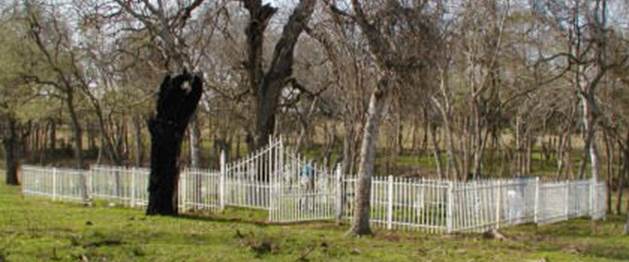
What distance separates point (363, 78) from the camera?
63.6 ft

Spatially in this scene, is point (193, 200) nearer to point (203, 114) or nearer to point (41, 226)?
point (41, 226)

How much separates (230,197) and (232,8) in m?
11.9

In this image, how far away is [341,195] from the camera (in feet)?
58.4

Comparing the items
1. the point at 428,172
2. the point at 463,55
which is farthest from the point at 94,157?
the point at 463,55

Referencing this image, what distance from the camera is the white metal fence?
16.5 metres

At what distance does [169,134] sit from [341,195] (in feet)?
14.8

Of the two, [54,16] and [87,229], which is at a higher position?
[54,16]

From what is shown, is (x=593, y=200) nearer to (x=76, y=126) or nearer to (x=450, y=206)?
(x=450, y=206)

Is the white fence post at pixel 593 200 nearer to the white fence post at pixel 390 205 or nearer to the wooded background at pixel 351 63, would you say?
Answer: the wooded background at pixel 351 63

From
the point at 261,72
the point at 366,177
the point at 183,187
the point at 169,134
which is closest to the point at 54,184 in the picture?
the point at 183,187

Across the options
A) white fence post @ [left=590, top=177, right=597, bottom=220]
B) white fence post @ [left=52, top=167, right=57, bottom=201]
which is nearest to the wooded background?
white fence post @ [left=590, top=177, right=597, bottom=220]

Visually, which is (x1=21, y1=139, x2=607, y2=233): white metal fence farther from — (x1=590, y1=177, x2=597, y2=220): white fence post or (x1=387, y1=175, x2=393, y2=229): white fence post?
(x1=590, y1=177, x2=597, y2=220): white fence post

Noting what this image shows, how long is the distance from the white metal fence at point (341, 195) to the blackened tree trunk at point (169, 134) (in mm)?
1083

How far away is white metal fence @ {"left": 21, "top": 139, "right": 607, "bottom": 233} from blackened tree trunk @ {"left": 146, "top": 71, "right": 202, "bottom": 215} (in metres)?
1.08
